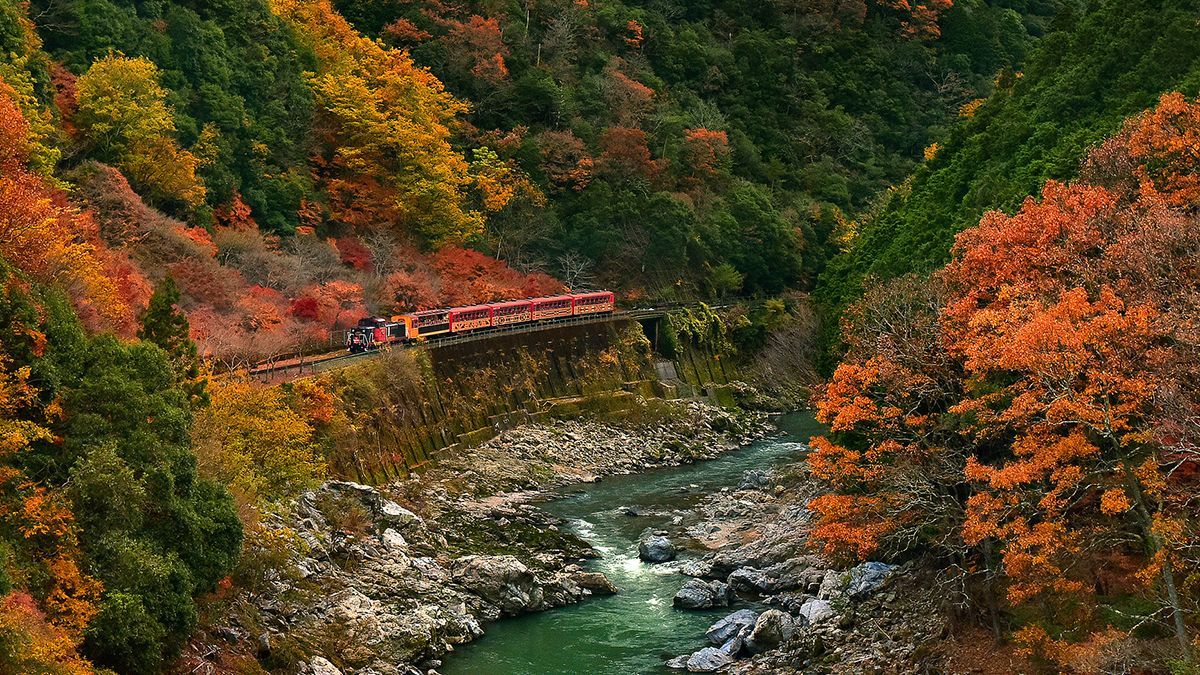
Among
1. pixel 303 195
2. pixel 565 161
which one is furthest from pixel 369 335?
pixel 565 161

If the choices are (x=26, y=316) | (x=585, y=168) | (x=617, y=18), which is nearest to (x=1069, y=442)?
(x=26, y=316)

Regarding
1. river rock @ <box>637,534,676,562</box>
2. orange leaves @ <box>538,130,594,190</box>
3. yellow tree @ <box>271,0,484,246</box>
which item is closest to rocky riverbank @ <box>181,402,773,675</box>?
river rock @ <box>637,534,676,562</box>

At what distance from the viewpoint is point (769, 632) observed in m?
26.0

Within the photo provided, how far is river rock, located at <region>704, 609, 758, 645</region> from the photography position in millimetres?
26734

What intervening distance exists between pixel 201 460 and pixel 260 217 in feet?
97.5

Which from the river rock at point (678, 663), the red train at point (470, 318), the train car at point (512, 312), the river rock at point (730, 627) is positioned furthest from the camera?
the train car at point (512, 312)

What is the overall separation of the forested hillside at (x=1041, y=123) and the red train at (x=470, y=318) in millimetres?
15004

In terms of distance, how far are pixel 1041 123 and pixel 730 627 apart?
21.1m

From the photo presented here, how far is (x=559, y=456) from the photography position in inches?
1848

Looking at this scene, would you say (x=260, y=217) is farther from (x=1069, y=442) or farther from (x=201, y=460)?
(x=1069, y=442)

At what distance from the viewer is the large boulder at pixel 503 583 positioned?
95.3 ft

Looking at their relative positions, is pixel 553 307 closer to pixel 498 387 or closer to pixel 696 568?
pixel 498 387

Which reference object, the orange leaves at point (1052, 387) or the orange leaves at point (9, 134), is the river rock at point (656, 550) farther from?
the orange leaves at point (9, 134)

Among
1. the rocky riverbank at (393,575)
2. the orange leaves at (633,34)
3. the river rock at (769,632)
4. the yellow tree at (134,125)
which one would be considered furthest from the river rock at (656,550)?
the orange leaves at (633,34)
